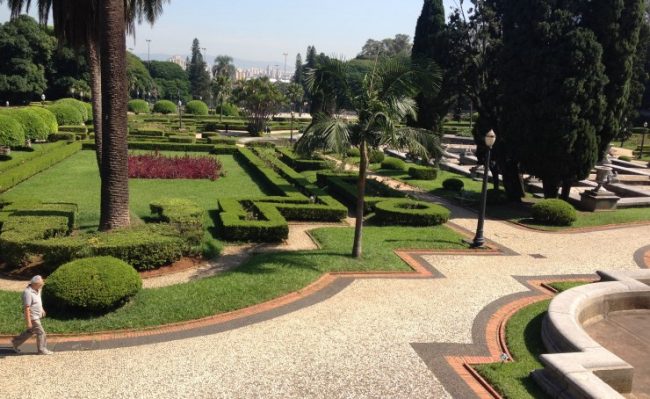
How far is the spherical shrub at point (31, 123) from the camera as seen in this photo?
33.6m

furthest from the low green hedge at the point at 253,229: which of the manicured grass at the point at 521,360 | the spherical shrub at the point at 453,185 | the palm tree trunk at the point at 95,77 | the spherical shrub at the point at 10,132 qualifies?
the spherical shrub at the point at 10,132

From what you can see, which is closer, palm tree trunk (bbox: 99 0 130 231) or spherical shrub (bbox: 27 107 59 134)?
palm tree trunk (bbox: 99 0 130 231)

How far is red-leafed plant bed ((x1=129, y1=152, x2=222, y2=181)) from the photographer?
26.3m

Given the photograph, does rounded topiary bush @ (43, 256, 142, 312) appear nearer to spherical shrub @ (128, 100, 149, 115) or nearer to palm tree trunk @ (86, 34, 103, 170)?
palm tree trunk @ (86, 34, 103, 170)

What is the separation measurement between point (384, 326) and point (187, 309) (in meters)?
3.81

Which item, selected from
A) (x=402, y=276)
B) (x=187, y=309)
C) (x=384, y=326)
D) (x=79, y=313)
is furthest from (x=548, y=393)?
(x=79, y=313)

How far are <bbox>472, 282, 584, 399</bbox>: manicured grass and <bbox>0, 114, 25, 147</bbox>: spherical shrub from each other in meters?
29.6

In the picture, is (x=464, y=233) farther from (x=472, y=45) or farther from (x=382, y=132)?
(x=472, y=45)

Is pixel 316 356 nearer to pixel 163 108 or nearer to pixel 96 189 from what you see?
pixel 96 189

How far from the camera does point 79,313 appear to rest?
9.78m

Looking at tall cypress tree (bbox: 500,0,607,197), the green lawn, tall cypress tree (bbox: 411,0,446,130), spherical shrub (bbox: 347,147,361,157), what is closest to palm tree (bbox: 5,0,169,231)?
the green lawn

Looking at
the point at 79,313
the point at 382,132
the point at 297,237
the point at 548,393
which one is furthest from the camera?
the point at 297,237

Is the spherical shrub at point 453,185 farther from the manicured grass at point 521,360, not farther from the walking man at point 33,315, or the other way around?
the walking man at point 33,315

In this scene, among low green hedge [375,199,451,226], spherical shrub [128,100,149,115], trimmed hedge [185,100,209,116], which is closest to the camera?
low green hedge [375,199,451,226]
